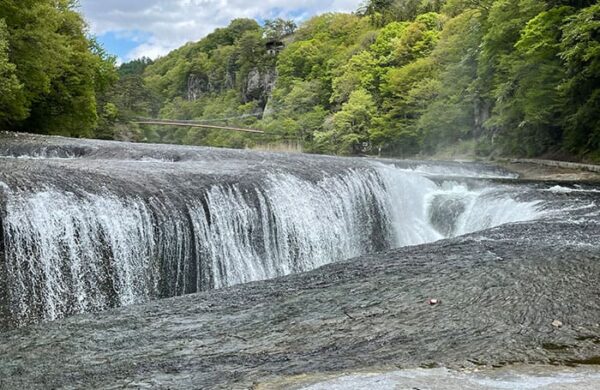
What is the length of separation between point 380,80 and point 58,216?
39803 millimetres

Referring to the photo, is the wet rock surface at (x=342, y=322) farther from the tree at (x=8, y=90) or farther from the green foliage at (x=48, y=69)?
the green foliage at (x=48, y=69)

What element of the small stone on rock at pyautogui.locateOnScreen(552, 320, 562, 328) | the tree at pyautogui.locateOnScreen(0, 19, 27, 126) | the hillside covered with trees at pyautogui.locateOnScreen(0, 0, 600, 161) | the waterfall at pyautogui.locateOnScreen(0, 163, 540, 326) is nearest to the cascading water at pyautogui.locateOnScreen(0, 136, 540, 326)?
the waterfall at pyautogui.locateOnScreen(0, 163, 540, 326)

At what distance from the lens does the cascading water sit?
8.07 metres

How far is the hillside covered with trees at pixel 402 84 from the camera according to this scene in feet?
72.6

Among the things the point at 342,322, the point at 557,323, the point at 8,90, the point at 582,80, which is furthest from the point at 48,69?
the point at 557,323

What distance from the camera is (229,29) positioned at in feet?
396

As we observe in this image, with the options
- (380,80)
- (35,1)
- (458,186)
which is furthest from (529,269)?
(380,80)

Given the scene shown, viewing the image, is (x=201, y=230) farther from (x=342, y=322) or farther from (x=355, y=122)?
(x=355, y=122)

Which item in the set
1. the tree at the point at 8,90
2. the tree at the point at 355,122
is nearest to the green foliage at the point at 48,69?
the tree at the point at 8,90

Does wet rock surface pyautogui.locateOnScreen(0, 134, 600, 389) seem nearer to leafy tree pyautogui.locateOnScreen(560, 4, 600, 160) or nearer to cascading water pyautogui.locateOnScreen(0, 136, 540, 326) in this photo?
cascading water pyautogui.locateOnScreen(0, 136, 540, 326)

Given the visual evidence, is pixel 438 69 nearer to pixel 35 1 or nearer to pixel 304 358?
pixel 35 1

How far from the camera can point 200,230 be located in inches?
413

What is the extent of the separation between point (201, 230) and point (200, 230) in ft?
0.11

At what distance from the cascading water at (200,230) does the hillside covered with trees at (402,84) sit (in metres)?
8.76
